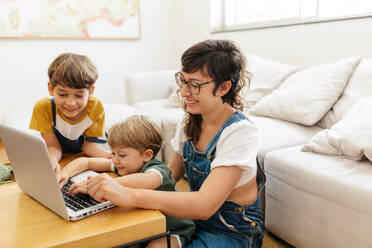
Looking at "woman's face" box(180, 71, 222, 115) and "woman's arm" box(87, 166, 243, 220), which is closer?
"woman's arm" box(87, 166, 243, 220)

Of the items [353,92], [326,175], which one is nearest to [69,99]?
[326,175]

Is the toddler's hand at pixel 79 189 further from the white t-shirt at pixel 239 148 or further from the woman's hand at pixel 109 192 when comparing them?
the white t-shirt at pixel 239 148

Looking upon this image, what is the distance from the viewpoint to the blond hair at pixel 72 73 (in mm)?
1213

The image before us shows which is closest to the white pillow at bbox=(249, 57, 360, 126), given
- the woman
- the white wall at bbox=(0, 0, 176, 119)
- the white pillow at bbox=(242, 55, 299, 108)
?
the white pillow at bbox=(242, 55, 299, 108)

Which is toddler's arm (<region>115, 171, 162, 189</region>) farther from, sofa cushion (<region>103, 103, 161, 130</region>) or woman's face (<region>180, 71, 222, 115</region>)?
sofa cushion (<region>103, 103, 161, 130</region>)

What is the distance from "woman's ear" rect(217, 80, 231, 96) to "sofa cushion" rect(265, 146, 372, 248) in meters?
0.54

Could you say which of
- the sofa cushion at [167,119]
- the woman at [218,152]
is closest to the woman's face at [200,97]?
the woman at [218,152]

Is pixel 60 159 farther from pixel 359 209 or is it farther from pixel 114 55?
pixel 114 55

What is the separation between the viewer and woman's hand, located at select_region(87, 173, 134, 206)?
769mm

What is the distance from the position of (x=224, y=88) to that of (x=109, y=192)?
49 cm

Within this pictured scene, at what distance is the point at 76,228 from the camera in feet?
2.32

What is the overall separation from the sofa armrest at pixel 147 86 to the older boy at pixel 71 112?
168cm

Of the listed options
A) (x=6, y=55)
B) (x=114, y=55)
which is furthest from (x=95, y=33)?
(x=6, y=55)

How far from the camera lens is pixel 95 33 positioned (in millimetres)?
3586
